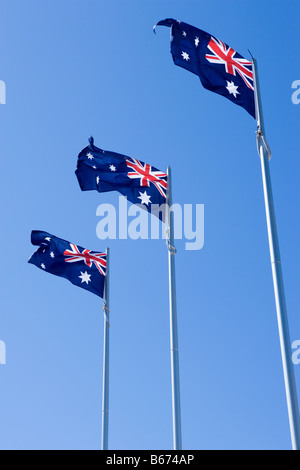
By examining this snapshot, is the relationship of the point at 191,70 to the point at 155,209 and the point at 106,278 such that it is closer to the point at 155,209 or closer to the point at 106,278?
the point at 155,209

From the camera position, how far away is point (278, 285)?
1535cm

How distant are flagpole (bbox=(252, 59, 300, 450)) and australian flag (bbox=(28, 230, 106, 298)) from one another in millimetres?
13360

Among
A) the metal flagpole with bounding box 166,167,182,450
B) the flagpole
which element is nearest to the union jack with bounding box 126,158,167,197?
the metal flagpole with bounding box 166,167,182,450

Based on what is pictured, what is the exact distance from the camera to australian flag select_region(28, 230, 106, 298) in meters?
29.3

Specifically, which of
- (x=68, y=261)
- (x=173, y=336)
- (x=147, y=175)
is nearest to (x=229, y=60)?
(x=147, y=175)

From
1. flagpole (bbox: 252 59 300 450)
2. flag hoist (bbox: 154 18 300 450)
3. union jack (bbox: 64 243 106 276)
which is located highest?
union jack (bbox: 64 243 106 276)

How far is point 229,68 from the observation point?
61.2ft

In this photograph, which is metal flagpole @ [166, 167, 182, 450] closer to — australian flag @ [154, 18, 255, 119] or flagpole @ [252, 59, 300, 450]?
australian flag @ [154, 18, 255, 119]

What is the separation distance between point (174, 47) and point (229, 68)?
67.0 inches

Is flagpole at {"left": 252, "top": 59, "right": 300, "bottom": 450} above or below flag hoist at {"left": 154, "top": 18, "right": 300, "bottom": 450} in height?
below

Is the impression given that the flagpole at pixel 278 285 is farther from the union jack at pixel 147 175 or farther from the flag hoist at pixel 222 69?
the union jack at pixel 147 175

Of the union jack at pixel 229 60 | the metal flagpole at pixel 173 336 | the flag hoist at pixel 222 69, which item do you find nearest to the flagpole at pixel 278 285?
the flag hoist at pixel 222 69

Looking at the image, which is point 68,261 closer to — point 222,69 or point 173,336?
point 173,336
